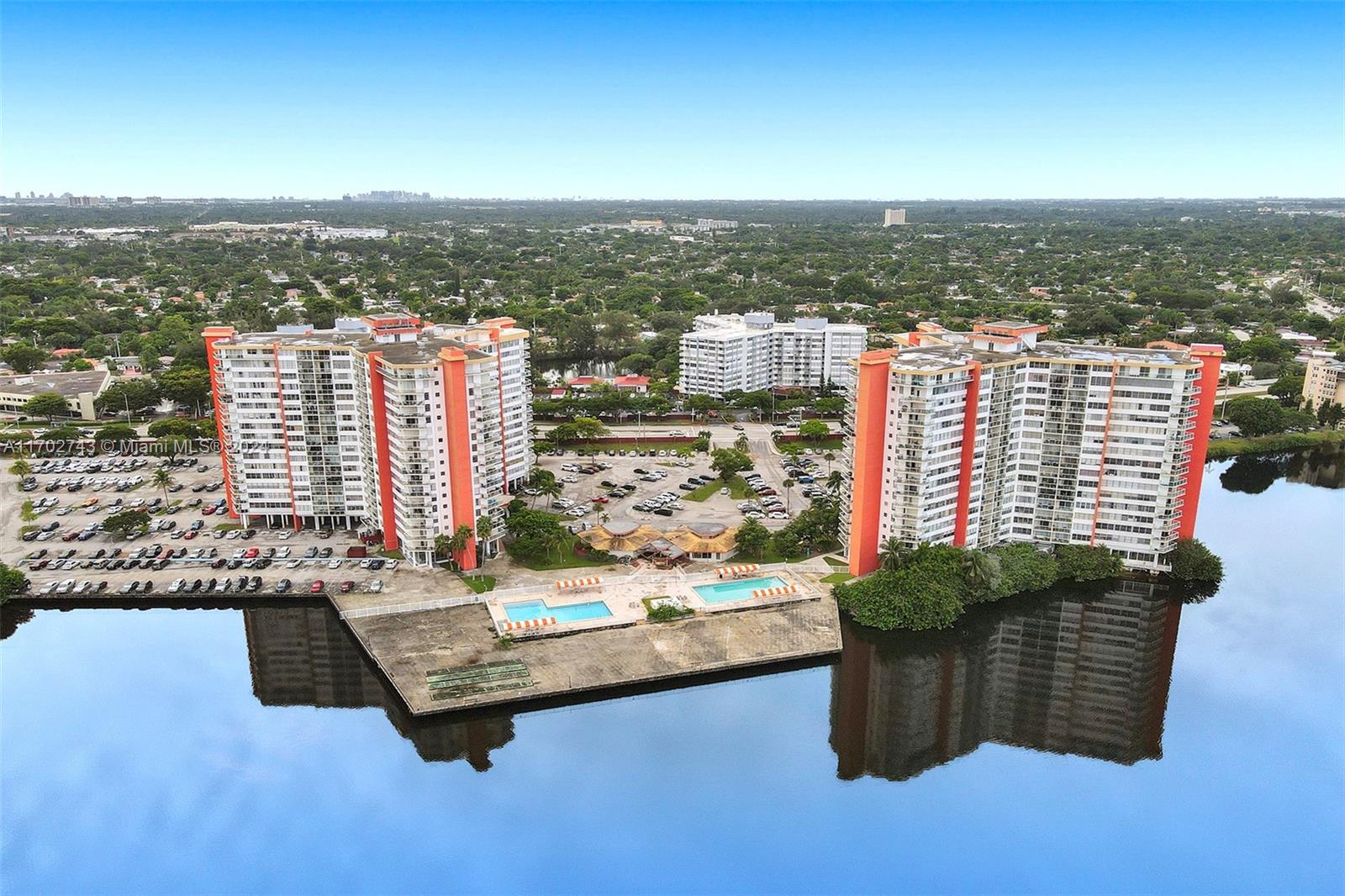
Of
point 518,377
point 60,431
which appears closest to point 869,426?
point 518,377

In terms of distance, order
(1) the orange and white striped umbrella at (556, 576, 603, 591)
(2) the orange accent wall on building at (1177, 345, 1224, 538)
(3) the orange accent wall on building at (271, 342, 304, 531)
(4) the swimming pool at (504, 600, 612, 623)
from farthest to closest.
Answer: (3) the orange accent wall on building at (271, 342, 304, 531) → (2) the orange accent wall on building at (1177, 345, 1224, 538) → (1) the orange and white striped umbrella at (556, 576, 603, 591) → (4) the swimming pool at (504, 600, 612, 623)

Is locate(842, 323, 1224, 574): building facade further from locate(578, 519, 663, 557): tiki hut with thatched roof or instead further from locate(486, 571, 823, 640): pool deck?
locate(578, 519, 663, 557): tiki hut with thatched roof

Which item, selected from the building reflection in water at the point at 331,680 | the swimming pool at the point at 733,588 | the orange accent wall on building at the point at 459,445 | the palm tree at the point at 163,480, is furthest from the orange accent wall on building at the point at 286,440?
the swimming pool at the point at 733,588

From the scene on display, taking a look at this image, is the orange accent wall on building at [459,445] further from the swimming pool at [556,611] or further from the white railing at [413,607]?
the swimming pool at [556,611]

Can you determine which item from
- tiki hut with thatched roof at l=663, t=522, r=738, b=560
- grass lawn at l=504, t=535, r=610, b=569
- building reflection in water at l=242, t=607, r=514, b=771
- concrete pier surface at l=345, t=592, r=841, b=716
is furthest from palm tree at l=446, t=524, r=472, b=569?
tiki hut with thatched roof at l=663, t=522, r=738, b=560

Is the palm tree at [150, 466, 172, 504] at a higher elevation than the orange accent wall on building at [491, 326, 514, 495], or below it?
below
